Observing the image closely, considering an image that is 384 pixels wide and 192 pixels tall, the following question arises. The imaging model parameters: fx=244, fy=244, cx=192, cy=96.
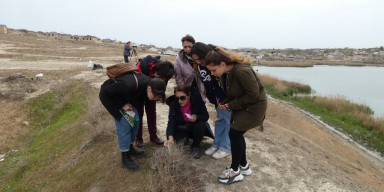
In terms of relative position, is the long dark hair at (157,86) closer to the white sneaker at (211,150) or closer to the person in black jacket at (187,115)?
the person in black jacket at (187,115)

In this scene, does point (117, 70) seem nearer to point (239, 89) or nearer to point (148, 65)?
point (148, 65)

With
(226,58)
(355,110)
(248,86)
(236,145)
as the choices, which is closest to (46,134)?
(236,145)

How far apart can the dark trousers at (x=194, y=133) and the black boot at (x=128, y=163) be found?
66cm

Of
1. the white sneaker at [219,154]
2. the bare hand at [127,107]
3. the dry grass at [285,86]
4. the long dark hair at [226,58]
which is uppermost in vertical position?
the long dark hair at [226,58]

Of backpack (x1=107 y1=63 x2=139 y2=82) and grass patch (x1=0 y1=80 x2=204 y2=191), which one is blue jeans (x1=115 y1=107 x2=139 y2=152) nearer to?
grass patch (x1=0 y1=80 x2=204 y2=191)

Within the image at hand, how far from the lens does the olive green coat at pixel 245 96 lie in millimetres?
2180

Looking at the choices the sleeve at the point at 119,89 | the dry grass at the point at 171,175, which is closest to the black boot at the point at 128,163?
the dry grass at the point at 171,175

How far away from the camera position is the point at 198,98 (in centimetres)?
323

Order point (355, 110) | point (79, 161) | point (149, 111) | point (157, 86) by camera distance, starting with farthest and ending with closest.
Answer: point (355, 110) < point (79, 161) < point (149, 111) < point (157, 86)

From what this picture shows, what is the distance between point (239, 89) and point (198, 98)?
3.32ft

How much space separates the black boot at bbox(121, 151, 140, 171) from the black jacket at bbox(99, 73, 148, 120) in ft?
1.85

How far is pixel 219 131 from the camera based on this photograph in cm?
331

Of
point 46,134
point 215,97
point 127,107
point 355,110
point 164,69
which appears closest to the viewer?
point 127,107

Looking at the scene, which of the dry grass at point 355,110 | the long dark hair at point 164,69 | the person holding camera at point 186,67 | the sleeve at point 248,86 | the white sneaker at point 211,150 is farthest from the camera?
the dry grass at point 355,110
